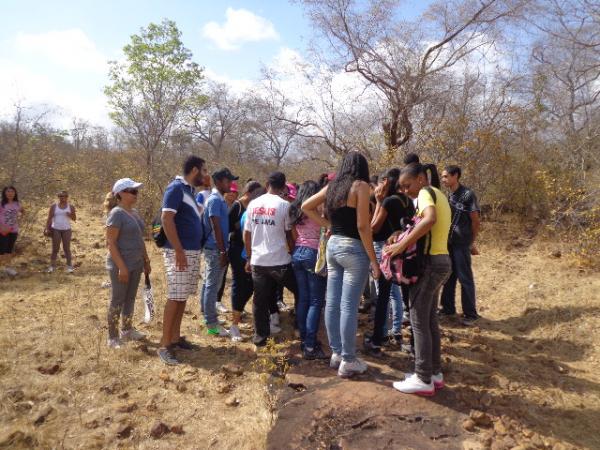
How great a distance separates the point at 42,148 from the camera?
10.6 metres

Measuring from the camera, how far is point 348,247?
3170 millimetres

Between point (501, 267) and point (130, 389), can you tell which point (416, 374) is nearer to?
point (130, 389)

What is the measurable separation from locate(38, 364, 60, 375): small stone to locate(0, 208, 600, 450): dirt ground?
1 centimetres

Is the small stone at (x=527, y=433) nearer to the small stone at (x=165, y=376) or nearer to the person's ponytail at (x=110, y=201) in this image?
the small stone at (x=165, y=376)

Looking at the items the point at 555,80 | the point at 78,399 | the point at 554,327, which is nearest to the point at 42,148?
the point at 78,399

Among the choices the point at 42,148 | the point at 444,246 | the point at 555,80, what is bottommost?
the point at 444,246

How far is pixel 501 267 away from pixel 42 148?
37.1ft

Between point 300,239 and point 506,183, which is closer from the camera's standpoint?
point 300,239

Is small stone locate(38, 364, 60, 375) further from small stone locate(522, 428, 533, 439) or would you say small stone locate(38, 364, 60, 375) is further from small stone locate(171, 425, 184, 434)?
small stone locate(522, 428, 533, 439)

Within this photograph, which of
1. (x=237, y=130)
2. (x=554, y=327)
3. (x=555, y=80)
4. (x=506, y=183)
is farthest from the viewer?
(x=237, y=130)

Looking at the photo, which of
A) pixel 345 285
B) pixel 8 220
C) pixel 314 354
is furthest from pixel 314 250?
pixel 8 220

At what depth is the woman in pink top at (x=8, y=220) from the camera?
695 centimetres

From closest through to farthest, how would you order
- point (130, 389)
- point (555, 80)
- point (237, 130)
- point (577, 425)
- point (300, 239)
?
point (577, 425) → point (130, 389) → point (300, 239) → point (555, 80) → point (237, 130)

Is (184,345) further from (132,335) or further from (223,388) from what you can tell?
(223,388)
